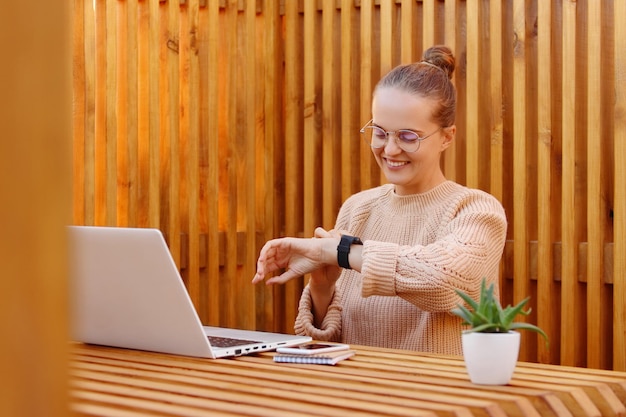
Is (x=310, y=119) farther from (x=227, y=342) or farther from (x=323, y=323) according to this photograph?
(x=227, y=342)

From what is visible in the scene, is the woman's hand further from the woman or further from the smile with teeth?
the smile with teeth

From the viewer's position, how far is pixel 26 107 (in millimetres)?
482

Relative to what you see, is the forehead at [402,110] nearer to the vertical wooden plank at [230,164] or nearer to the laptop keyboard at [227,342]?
the laptop keyboard at [227,342]

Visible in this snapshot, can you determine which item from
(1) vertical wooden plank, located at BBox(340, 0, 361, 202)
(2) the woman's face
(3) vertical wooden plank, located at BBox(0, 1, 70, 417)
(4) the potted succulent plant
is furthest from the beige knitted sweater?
(3) vertical wooden plank, located at BBox(0, 1, 70, 417)

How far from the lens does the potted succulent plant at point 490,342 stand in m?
1.71

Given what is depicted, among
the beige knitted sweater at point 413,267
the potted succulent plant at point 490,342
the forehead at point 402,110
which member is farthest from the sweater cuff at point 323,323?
the potted succulent plant at point 490,342

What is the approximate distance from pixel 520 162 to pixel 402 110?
4.23ft

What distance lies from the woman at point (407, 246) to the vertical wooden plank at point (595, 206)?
98 centimetres

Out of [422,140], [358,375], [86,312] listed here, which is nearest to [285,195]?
[422,140]

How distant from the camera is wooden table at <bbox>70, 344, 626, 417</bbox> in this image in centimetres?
148

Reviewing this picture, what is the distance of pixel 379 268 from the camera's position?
245 cm

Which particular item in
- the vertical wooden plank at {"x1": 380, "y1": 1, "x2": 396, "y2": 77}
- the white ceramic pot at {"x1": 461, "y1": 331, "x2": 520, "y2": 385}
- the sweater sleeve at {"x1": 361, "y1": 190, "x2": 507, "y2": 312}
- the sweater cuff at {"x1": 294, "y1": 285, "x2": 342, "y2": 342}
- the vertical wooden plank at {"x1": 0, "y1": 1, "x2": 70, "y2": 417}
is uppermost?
the vertical wooden plank at {"x1": 380, "y1": 1, "x2": 396, "y2": 77}

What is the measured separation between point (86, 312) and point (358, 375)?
74 cm

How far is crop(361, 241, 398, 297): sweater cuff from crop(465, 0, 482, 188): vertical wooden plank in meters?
1.68
